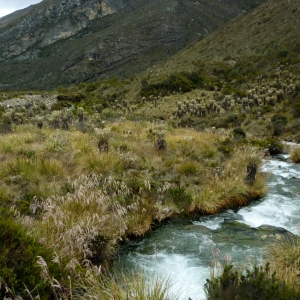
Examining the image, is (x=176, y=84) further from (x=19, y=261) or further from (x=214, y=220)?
(x=19, y=261)

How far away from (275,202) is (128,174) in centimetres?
420

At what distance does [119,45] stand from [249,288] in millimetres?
113574

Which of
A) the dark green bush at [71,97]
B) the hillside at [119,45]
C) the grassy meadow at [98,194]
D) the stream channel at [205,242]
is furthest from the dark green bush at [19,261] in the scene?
the hillside at [119,45]

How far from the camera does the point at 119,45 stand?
358 ft

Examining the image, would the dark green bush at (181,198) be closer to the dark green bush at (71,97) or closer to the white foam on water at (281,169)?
the white foam on water at (281,169)

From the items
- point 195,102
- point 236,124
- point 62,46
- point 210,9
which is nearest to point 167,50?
point 210,9

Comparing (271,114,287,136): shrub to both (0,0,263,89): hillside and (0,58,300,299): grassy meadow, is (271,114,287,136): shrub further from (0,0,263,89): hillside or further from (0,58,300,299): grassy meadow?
(0,0,263,89): hillside

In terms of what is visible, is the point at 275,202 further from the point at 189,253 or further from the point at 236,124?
the point at 236,124

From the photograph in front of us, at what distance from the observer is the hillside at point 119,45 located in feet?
344

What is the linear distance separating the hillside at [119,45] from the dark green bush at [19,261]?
8397cm

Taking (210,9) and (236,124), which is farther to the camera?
(210,9)

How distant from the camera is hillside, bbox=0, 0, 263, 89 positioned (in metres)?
105

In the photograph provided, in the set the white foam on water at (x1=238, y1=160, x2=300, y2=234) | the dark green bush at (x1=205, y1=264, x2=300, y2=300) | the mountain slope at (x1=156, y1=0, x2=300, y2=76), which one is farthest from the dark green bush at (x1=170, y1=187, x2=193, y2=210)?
the mountain slope at (x1=156, y1=0, x2=300, y2=76)

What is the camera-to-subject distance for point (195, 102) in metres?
31.3
